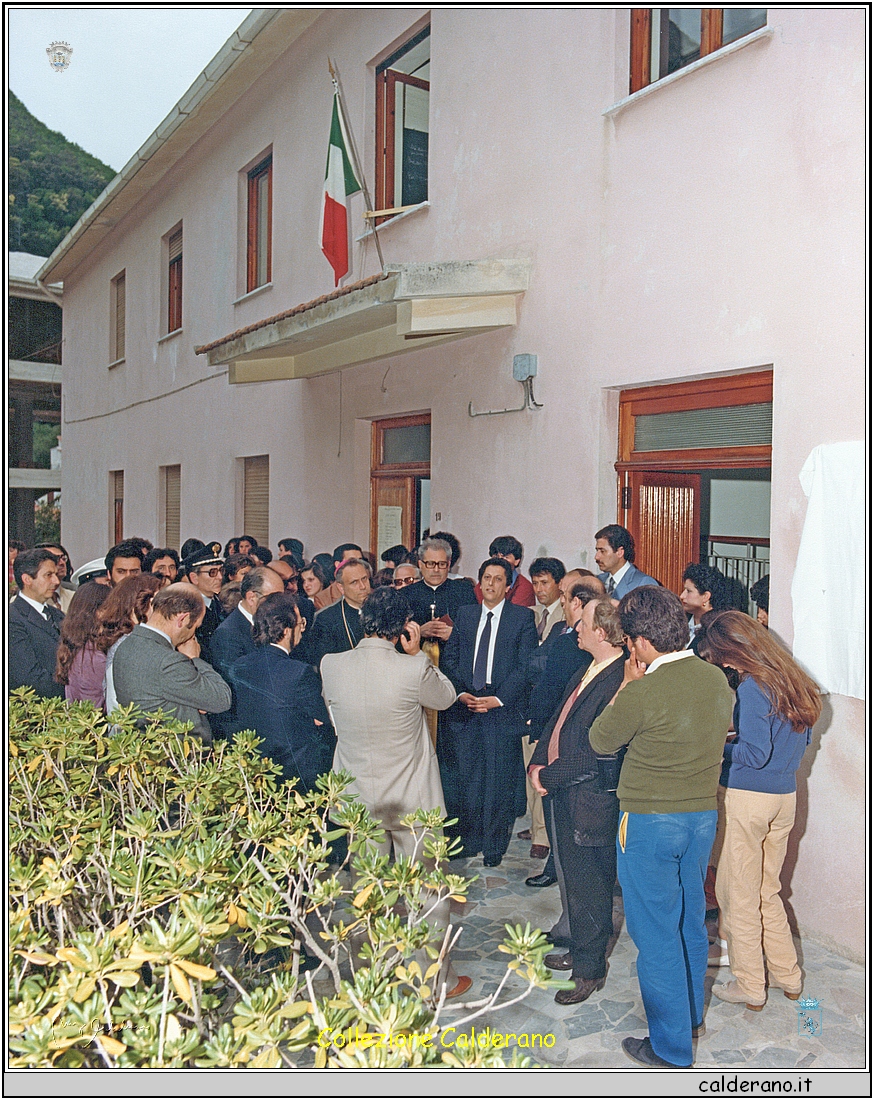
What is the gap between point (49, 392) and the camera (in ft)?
92.1

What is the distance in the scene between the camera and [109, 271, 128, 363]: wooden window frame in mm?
19719

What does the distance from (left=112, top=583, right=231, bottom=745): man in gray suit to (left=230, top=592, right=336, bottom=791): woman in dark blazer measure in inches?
6.6

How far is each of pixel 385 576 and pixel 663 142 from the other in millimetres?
3801

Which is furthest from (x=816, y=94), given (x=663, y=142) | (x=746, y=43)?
(x=663, y=142)

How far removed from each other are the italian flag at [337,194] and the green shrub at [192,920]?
678cm

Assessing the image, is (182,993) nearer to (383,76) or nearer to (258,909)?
(258,909)

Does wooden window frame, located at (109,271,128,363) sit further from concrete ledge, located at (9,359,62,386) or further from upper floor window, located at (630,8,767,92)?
upper floor window, located at (630,8,767,92)

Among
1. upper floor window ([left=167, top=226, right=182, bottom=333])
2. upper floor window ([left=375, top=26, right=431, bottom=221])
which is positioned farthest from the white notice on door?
upper floor window ([left=167, top=226, right=182, bottom=333])

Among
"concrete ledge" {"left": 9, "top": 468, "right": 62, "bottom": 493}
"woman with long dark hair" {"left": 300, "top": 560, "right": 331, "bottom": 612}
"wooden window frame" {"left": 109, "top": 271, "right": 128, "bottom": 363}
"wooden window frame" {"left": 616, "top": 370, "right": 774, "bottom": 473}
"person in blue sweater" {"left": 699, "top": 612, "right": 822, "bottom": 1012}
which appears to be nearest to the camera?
"person in blue sweater" {"left": 699, "top": 612, "right": 822, "bottom": 1012}

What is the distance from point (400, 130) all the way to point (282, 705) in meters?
7.72

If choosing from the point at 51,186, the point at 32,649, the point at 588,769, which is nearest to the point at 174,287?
the point at 51,186

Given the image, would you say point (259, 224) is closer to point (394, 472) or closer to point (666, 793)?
point (394, 472)

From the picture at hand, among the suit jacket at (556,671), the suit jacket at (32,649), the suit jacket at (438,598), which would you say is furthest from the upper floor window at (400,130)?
the suit jacket at (556,671)

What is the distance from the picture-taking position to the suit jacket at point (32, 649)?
5.51 m
